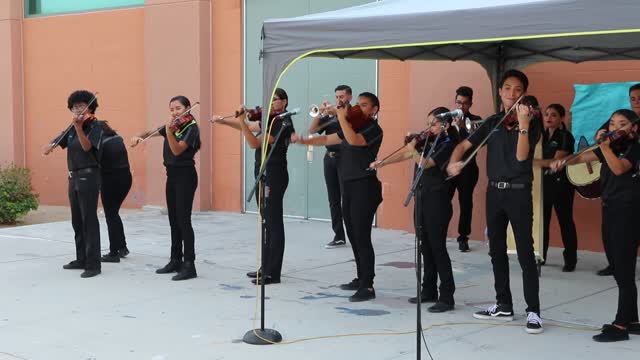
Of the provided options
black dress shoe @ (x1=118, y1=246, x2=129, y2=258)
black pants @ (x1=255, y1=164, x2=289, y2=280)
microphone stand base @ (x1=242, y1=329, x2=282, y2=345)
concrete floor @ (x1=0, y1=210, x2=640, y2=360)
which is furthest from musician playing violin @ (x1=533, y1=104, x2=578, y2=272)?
black dress shoe @ (x1=118, y1=246, x2=129, y2=258)

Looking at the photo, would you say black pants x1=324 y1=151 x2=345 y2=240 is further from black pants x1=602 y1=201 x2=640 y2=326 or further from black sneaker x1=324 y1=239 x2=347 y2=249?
black pants x1=602 y1=201 x2=640 y2=326

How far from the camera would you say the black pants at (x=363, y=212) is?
7371 millimetres

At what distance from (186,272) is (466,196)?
3547 millimetres

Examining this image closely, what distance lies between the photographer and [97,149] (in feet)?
28.2

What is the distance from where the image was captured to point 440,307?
710 cm

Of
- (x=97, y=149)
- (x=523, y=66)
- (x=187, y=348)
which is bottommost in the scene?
(x=187, y=348)

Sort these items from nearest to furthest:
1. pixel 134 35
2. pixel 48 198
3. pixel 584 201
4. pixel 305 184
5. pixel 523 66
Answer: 1. pixel 523 66
2. pixel 584 201
3. pixel 305 184
4. pixel 134 35
5. pixel 48 198

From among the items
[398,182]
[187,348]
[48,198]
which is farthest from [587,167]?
[48,198]

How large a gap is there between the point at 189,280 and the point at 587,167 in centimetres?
415

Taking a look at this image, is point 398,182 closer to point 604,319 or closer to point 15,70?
point 604,319

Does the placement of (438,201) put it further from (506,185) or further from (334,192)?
(334,192)

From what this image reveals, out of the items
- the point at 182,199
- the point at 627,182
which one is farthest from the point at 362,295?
the point at 627,182

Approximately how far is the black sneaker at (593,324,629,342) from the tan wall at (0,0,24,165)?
43.5 feet

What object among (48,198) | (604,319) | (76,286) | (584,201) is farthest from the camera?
(48,198)
